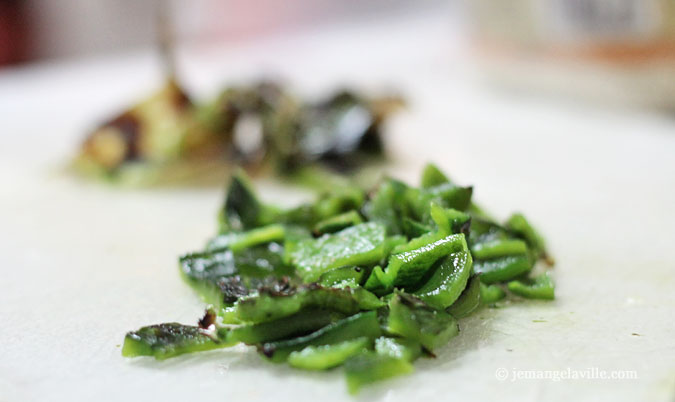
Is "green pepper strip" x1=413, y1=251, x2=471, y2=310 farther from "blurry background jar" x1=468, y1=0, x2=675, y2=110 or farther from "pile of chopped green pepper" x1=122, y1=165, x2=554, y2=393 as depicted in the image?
"blurry background jar" x1=468, y1=0, x2=675, y2=110

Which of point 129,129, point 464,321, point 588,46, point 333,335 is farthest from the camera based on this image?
point 588,46

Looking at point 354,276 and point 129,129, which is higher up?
point 129,129

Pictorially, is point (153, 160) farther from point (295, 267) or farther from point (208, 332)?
point (208, 332)

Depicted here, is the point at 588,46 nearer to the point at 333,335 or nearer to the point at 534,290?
the point at 534,290

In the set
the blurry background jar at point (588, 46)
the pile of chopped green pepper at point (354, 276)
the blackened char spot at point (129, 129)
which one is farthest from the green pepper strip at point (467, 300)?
the blurry background jar at point (588, 46)

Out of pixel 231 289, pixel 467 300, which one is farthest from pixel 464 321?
pixel 231 289

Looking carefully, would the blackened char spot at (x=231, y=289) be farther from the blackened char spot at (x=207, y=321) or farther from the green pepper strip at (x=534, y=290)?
the green pepper strip at (x=534, y=290)

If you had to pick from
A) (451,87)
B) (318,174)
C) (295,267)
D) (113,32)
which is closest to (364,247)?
(295,267)

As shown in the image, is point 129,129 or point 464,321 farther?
point 129,129
